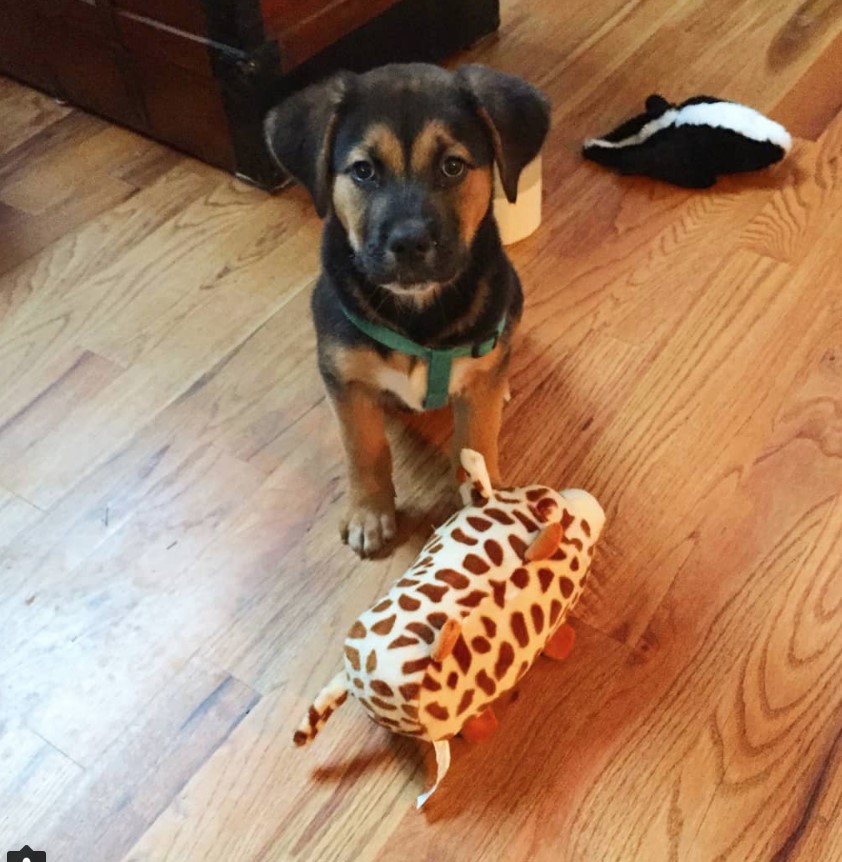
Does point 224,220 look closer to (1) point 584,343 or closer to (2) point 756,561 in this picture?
(1) point 584,343

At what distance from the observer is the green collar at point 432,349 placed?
1.34m

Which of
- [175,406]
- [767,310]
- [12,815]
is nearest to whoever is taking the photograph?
[12,815]

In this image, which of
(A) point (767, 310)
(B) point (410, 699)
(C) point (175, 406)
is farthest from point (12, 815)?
(A) point (767, 310)

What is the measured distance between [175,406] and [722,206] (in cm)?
131

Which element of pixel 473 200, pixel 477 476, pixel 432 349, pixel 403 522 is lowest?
pixel 403 522

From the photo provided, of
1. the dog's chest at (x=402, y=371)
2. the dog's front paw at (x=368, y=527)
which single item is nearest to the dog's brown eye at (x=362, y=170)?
the dog's chest at (x=402, y=371)

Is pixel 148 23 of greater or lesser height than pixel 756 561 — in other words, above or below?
above

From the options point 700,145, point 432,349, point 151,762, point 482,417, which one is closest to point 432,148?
point 432,349

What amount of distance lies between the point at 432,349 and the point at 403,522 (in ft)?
1.13

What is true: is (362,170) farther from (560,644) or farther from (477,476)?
(560,644)

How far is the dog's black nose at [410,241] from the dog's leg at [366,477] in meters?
0.30

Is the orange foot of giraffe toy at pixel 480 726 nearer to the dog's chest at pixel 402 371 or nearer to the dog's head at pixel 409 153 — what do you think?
the dog's chest at pixel 402 371

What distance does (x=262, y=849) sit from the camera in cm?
120

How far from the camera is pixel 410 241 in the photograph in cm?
120
